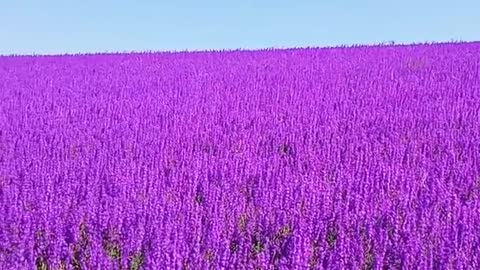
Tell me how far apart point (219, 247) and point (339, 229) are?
534mm

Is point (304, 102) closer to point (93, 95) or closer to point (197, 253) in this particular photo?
point (93, 95)

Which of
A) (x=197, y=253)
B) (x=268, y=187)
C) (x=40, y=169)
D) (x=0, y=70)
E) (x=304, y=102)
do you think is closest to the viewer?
(x=197, y=253)

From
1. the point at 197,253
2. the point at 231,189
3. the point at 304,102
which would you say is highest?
the point at 304,102

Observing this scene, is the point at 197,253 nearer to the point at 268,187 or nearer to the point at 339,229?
the point at 339,229

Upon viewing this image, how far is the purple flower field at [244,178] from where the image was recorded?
7.75ft

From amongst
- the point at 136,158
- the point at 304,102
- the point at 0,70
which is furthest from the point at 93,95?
the point at 0,70

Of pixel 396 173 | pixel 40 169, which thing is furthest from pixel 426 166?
pixel 40 169

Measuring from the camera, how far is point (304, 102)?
5.90 metres

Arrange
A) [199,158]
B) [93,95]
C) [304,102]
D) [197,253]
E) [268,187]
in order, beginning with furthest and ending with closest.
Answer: [93,95] < [304,102] < [199,158] < [268,187] < [197,253]

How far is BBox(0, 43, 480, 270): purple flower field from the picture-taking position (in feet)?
7.75

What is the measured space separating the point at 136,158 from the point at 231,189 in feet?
3.21

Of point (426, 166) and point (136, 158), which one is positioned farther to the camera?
point (136, 158)

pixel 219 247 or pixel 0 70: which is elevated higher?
pixel 0 70

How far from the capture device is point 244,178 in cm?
330
